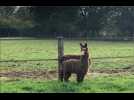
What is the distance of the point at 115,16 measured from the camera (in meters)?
2.97

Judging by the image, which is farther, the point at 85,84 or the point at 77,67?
the point at 77,67

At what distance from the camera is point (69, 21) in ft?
9.40

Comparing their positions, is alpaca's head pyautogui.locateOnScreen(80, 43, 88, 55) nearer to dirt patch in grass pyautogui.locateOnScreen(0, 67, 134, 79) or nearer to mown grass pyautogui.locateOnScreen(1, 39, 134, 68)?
mown grass pyautogui.locateOnScreen(1, 39, 134, 68)

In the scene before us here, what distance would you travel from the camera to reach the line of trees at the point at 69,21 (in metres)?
2.59

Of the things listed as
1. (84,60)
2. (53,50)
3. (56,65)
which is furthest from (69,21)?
(84,60)

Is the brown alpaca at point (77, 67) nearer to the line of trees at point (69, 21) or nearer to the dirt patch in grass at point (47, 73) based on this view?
the dirt patch in grass at point (47, 73)

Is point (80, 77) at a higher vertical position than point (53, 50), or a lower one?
lower

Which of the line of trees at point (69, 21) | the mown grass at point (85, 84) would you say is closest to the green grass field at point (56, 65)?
the mown grass at point (85, 84)

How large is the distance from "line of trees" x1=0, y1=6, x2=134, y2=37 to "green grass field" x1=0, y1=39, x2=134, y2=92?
19 centimetres

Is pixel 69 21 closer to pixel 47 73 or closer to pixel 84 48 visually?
pixel 84 48

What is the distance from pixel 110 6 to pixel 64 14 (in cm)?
38

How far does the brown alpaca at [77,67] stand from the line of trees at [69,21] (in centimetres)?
61

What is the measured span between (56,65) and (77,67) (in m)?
0.55
